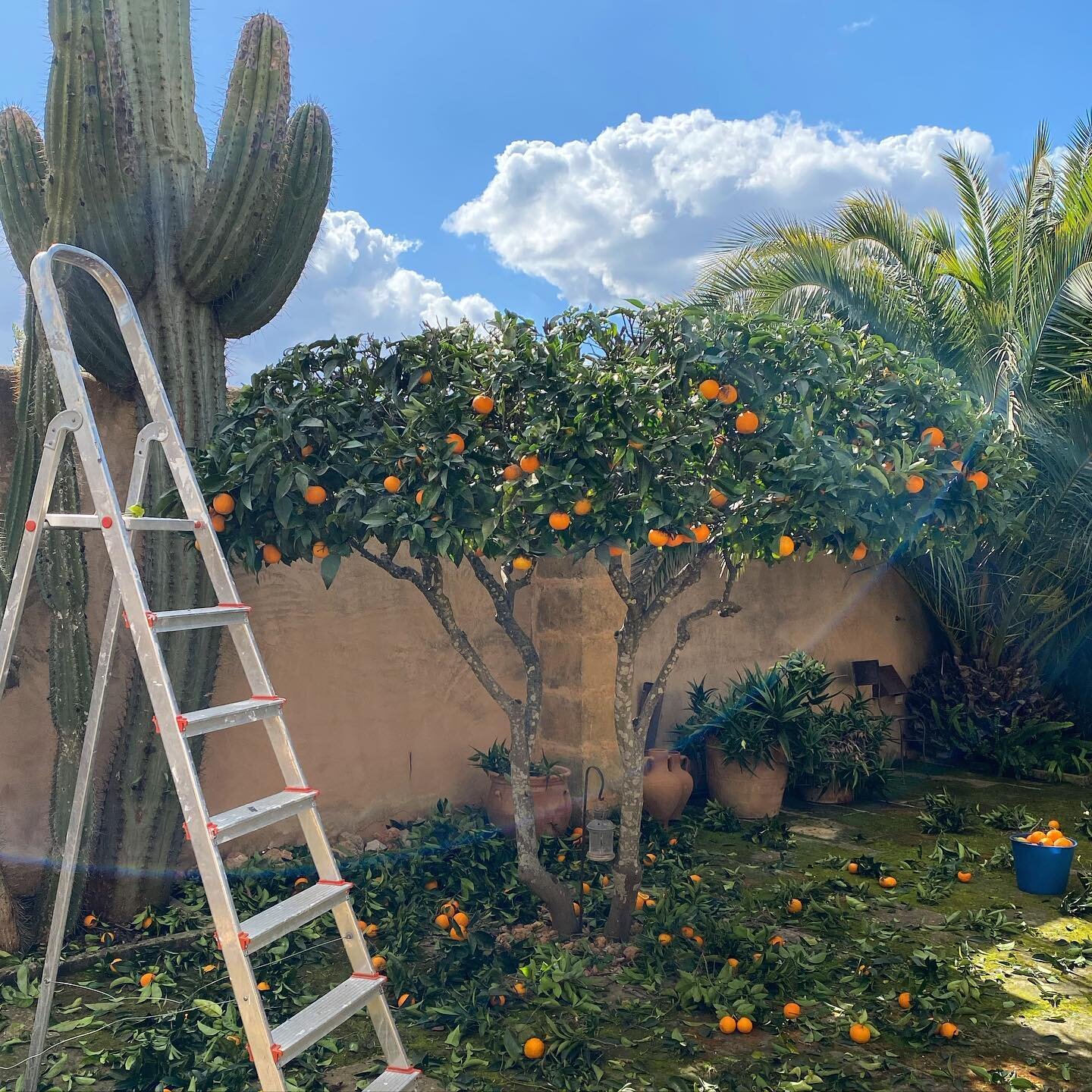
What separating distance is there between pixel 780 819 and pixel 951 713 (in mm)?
2742

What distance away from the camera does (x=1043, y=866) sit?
470cm

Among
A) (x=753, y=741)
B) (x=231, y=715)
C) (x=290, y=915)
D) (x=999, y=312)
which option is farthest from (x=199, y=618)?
(x=999, y=312)

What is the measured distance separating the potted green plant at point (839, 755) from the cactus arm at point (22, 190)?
503cm

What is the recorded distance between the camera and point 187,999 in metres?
3.53

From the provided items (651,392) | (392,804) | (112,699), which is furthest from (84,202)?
(392,804)

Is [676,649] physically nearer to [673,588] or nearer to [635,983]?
[673,588]

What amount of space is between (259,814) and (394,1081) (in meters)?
0.86

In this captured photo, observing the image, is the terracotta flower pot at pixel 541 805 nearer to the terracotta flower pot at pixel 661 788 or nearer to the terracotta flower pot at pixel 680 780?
the terracotta flower pot at pixel 661 788

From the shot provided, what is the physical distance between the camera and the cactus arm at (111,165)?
395 centimetres

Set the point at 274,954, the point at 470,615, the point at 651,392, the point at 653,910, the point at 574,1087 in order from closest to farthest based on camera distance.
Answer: the point at 574,1087 < the point at 651,392 < the point at 274,954 < the point at 653,910 < the point at 470,615

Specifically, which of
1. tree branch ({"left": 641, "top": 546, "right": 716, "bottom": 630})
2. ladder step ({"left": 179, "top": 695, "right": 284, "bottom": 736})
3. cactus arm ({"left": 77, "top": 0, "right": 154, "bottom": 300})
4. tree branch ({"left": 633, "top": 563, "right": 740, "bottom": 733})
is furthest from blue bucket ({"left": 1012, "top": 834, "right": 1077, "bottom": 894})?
cactus arm ({"left": 77, "top": 0, "right": 154, "bottom": 300})

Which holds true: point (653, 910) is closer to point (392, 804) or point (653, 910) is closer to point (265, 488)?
point (392, 804)

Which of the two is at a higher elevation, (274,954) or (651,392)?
(651,392)

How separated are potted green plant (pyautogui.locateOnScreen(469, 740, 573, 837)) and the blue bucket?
2287mm
